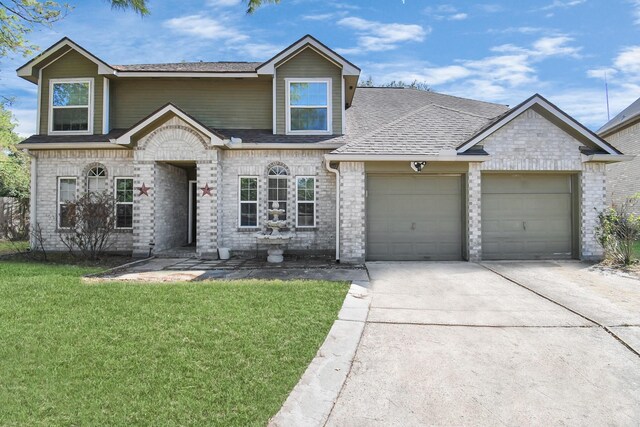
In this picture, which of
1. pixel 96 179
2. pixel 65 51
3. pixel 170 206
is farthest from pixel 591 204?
pixel 65 51

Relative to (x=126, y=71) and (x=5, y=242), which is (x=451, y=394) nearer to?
Answer: (x=126, y=71)

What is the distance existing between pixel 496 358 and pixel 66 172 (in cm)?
1323

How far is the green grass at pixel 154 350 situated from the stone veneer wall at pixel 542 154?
6493 mm

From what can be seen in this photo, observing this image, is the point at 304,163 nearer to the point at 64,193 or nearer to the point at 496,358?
the point at 64,193

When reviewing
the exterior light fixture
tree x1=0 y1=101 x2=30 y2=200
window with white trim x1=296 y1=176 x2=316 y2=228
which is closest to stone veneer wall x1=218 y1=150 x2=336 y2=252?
window with white trim x1=296 y1=176 x2=316 y2=228

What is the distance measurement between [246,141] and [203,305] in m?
6.78

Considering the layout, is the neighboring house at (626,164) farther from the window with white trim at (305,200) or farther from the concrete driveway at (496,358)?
the window with white trim at (305,200)

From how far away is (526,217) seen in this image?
10.1 meters

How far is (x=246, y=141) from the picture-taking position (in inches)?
439

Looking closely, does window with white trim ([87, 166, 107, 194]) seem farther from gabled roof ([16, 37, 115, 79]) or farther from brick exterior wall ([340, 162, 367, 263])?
brick exterior wall ([340, 162, 367, 263])

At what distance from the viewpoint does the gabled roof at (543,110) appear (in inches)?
377

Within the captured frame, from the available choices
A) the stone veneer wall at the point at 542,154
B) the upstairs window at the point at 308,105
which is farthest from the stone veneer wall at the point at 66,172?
the stone veneer wall at the point at 542,154

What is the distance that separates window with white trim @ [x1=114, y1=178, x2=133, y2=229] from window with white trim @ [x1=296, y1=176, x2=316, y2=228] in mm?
5614

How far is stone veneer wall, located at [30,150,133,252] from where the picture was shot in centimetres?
1157
